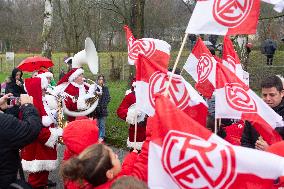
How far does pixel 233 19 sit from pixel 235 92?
0.67 metres

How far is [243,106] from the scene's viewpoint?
4020mm

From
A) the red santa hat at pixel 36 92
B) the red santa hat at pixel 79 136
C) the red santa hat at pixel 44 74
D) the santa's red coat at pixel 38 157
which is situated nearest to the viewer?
the red santa hat at pixel 79 136

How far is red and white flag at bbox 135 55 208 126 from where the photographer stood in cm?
406

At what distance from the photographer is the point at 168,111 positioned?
2.97 m

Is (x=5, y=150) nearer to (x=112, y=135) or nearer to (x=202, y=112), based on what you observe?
(x=202, y=112)

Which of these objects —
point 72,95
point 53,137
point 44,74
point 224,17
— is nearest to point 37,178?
point 53,137

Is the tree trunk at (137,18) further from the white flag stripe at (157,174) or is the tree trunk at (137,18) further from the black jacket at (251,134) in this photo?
the white flag stripe at (157,174)

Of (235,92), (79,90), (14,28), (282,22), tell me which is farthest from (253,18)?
(14,28)

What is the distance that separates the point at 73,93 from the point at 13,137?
13.2 feet

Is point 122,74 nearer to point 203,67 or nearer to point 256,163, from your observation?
Result: point 203,67

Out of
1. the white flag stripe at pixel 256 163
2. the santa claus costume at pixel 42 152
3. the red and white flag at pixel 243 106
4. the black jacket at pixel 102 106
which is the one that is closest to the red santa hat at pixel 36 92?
the santa claus costume at pixel 42 152

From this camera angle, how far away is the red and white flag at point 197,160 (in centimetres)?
258

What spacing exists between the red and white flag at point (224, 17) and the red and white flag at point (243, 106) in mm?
555

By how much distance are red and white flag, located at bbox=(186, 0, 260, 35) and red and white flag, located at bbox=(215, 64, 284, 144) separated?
0.56 metres
